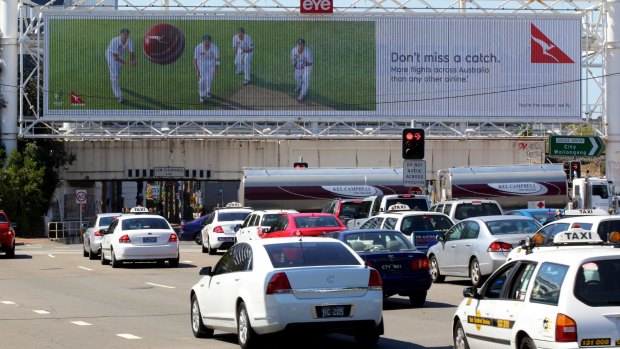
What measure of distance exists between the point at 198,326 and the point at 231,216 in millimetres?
24539

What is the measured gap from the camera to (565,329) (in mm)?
10297

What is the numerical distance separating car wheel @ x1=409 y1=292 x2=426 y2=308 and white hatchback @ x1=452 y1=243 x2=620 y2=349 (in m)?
8.56

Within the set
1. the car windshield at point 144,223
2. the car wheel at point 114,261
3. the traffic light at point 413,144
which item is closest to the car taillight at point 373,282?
the car windshield at point 144,223

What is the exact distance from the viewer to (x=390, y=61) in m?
63.9

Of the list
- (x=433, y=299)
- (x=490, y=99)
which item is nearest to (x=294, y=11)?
(x=490, y=99)

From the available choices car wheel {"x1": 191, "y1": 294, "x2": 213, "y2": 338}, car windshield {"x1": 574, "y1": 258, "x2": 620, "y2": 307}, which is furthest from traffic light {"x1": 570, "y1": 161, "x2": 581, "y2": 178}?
car windshield {"x1": 574, "y1": 258, "x2": 620, "y2": 307}

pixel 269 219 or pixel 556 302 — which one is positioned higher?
pixel 556 302

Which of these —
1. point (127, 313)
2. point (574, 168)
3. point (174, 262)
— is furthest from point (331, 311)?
point (574, 168)

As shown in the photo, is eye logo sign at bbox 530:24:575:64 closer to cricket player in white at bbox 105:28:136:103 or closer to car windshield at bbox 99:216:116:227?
cricket player in white at bbox 105:28:136:103

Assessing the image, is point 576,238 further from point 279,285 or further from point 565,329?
Answer: point 279,285

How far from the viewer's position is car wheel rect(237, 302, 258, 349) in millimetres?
14312

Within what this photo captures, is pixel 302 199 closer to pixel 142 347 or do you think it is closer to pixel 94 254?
pixel 94 254

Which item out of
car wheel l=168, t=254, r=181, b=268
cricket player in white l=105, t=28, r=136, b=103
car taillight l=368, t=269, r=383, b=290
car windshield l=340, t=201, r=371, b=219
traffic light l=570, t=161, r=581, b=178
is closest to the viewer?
car taillight l=368, t=269, r=383, b=290

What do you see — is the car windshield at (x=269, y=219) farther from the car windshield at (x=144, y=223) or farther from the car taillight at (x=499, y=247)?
→ the car taillight at (x=499, y=247)
